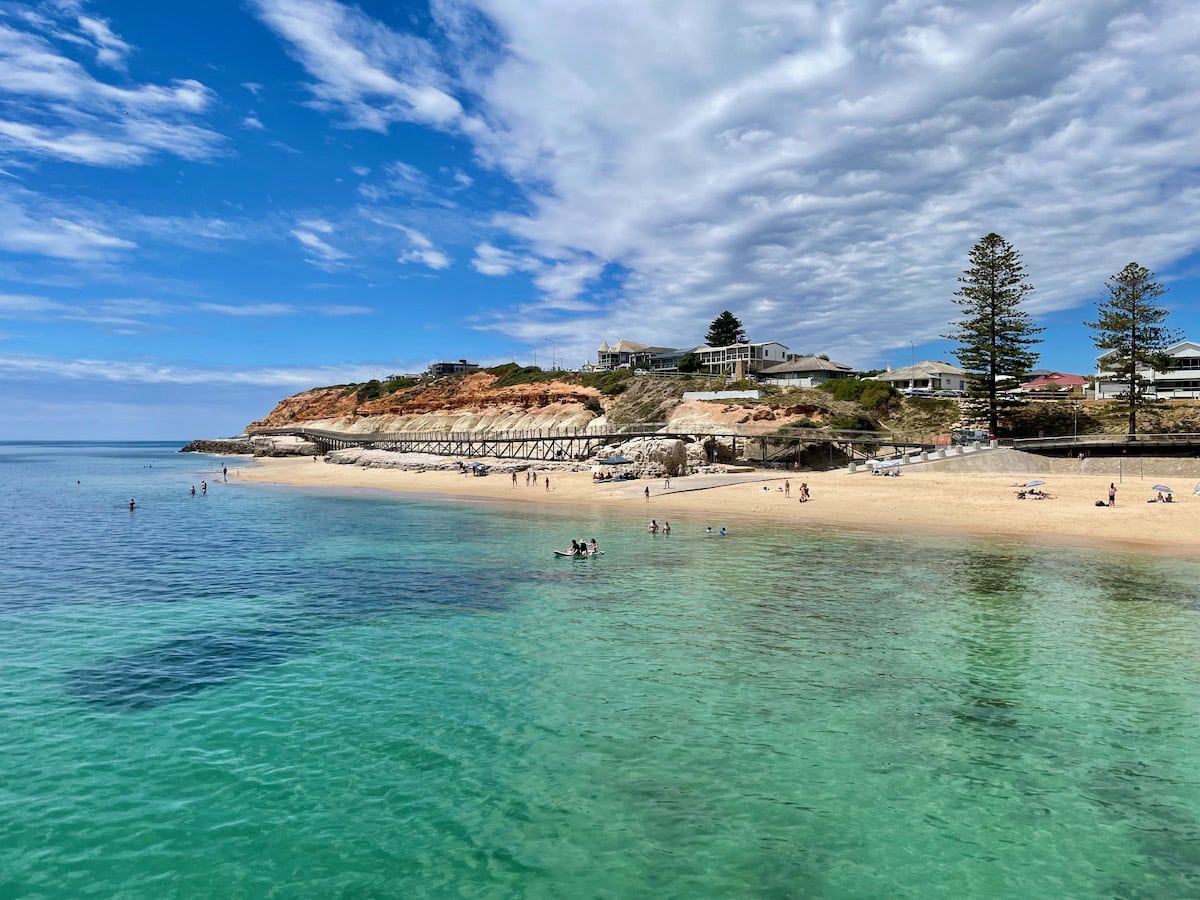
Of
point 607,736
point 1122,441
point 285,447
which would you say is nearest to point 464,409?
point 285,447

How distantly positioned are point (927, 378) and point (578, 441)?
4478 cm

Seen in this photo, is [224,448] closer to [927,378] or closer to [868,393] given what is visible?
[868,393]

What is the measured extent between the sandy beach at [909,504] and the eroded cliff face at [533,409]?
17.3 m

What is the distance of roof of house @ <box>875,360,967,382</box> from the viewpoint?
83625mm

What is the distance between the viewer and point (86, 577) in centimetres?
2516

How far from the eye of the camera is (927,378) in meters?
83.4

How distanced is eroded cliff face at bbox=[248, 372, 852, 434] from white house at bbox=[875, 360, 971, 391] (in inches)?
532

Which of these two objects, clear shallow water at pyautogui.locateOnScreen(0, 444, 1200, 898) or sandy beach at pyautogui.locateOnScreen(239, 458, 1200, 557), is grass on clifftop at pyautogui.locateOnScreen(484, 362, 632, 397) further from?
clear shallow water at pyautogui.locateOnScreen(0, 444, 1200, 898)

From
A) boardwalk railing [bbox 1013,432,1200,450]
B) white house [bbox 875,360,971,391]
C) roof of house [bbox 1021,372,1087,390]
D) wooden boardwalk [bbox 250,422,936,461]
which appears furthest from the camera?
roof of house [bbox 1021,372,1087,390]

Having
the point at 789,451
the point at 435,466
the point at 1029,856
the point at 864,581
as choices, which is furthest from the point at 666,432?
the point at 1029,856

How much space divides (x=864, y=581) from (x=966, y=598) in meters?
3.29

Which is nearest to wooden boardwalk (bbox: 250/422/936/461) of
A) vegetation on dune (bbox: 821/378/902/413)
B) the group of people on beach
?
vegetation on dune (bbox: 821/378/902/413)

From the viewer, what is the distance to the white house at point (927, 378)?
274ft

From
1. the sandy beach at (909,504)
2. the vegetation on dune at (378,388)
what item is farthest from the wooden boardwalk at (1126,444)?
the vegetation on dune at (378,388)
